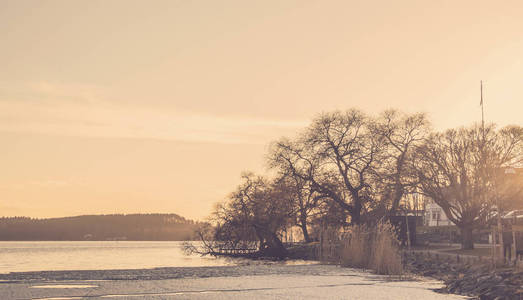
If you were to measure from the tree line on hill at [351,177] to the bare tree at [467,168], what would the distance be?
3.5 inches

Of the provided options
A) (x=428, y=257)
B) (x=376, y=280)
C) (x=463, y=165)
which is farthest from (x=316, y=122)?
(x=376, y=280)

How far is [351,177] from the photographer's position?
172 ft

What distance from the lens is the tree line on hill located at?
46.3m

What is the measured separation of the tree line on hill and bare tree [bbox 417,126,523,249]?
3.5 inches

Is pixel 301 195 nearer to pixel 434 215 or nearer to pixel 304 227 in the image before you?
pixel 304 227

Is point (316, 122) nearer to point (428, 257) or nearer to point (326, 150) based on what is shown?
point (326, 150)

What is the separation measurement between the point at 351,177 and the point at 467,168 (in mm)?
10307

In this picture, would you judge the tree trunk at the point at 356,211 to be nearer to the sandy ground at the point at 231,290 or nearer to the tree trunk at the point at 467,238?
the tree trunk at the point at 467,238

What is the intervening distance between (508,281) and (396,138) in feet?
115

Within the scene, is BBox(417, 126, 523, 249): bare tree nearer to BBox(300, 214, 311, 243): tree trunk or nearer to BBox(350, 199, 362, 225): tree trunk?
BBox(350, 199, 362, 225): tree trunk

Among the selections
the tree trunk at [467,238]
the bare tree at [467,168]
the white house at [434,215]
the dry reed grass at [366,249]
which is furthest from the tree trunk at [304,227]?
the white house at [434,215]

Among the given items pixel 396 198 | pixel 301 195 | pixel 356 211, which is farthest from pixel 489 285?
pixel 396 198

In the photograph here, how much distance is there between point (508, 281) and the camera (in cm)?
1928

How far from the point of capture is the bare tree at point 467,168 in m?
44.1
